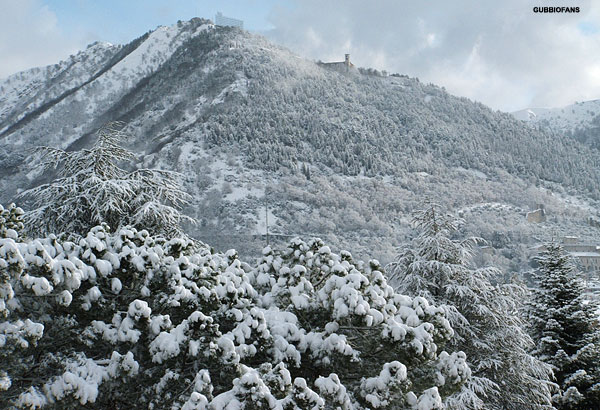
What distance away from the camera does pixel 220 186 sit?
77.6m

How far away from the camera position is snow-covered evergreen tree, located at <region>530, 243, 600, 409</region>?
40.3ft

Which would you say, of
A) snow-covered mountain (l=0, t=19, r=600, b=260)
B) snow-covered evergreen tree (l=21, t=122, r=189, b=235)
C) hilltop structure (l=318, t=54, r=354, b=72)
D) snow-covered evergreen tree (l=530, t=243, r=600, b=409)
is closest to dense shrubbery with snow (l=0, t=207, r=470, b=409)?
snow-covered evergreen tree (l=21, t=122, r=189, b=235)

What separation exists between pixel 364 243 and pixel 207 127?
4537 centimetres

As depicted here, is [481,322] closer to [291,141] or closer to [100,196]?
[100,196]

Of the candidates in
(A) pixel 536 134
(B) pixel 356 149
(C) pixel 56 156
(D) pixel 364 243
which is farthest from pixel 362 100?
(C) pixel 56 156

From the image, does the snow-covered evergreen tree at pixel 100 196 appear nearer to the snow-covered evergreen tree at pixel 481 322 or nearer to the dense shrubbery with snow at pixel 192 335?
the dense shrubbery with snow at pixel 192 335

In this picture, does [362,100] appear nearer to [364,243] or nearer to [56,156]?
[364,243]

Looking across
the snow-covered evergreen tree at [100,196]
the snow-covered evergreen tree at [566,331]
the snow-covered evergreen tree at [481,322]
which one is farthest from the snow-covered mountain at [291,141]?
the snow-covered evergreen tree at [100,196]

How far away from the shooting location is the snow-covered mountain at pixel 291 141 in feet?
245

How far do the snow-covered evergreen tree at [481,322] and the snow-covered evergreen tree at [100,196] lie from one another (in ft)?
17.2

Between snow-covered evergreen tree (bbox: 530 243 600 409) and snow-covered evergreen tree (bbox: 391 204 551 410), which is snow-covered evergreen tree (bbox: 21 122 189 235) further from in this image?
snow-covered evergreen tree (bbox: 530 243 600 409)

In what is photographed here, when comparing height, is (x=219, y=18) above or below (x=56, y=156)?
above

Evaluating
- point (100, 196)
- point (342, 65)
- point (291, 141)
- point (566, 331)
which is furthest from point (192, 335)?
point (342, 65)

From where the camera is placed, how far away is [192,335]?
5.26 metres
